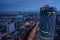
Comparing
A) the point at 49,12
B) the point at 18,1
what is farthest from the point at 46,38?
the point at 18,1

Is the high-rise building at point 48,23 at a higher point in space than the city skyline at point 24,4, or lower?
lower

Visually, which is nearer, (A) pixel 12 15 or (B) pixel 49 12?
(B) pixel 49 12

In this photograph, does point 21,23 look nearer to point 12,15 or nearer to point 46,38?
point 12,15

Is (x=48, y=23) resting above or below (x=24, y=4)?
below

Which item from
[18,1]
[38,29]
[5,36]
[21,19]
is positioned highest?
[18,1]

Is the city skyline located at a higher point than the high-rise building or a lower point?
higher

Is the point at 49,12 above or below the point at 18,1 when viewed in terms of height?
below

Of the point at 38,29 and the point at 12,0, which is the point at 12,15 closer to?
the point at 12,0
